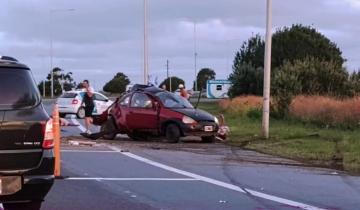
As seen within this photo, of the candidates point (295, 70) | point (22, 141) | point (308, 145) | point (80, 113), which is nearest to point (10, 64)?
point (22, 141)

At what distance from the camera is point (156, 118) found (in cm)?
2020

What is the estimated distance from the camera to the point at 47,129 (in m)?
7.40

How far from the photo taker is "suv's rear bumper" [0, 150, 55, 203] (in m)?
7.08

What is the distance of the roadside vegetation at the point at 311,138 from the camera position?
16141 mm

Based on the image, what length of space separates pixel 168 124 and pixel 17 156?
13.0 meters

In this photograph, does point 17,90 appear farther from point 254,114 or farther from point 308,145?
point 254,114

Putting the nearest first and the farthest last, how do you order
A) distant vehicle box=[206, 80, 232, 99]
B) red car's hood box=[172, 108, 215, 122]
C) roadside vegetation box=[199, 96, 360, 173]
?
roadside vegetation box=[199, 96, 360, 173]
red car's hood box=[172, 108, 215, 122]
distant vehicle box=[206, 80, 232, 99]

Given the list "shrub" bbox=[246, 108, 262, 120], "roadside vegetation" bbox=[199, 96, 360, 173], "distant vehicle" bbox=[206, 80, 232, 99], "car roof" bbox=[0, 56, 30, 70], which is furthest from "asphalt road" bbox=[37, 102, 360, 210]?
Result: "distant vehicle" bbox=[206, 80, 232, 99]

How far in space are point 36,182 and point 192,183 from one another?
475 centimetres

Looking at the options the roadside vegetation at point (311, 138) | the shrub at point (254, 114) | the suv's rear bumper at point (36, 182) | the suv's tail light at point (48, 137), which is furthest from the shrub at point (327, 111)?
the suv's rear bumper at point (36, 182)

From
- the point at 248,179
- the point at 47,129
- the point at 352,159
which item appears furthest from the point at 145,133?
the point at 47,129

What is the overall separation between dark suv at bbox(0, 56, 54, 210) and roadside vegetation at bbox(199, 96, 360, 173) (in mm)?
8466

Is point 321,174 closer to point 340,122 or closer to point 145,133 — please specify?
point 145,133

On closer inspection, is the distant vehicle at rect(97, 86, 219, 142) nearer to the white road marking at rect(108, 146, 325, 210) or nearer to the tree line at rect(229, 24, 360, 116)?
the white road marking at rect(108, 146, 325, 210)
